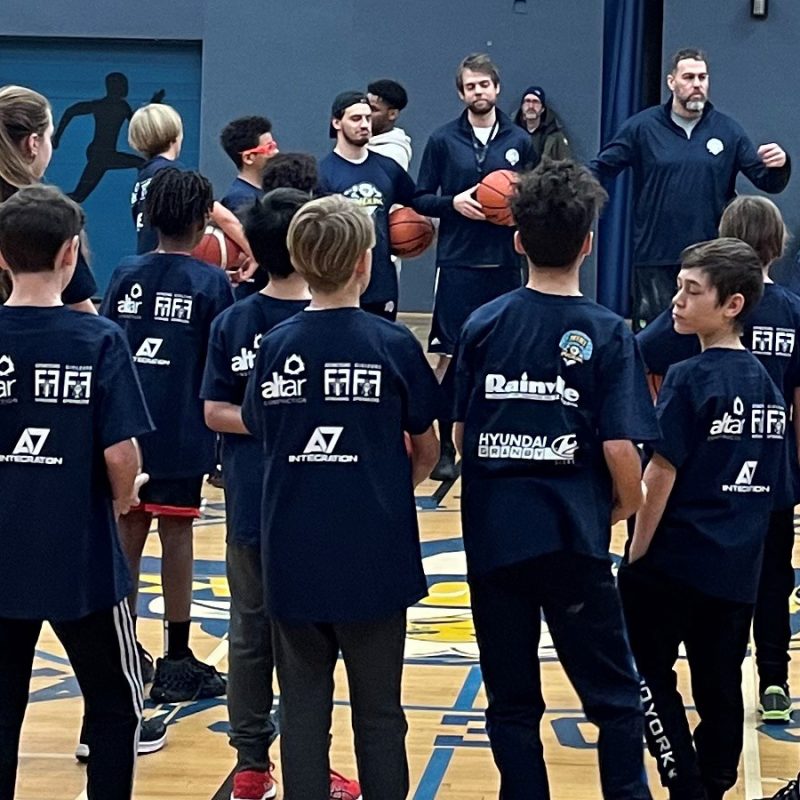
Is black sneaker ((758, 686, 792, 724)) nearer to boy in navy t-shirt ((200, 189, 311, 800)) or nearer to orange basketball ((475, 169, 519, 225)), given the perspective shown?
boy in navy t-shirt ((200, 189, 311, 800))

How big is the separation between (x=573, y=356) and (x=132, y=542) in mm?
1927

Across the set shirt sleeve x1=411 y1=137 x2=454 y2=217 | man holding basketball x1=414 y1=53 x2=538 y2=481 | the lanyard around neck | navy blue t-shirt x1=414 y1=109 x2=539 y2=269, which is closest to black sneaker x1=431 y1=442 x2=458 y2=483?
man holding basketball x1=414 y1=53 x2=538 y2=481

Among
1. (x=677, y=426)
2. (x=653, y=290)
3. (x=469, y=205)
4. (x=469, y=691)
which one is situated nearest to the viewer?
(x=677, y=426)

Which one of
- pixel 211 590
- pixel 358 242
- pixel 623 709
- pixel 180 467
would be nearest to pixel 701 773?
pixel 623 709

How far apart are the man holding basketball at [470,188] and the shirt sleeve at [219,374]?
4.02 m

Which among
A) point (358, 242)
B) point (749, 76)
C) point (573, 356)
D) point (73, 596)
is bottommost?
point (73, 596)

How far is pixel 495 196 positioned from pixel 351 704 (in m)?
4.42

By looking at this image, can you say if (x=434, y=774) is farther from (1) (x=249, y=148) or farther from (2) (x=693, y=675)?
(1) (x=249, y=148)

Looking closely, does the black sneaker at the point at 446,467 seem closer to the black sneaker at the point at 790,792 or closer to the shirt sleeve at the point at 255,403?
the black sneaker at the point at 790,792

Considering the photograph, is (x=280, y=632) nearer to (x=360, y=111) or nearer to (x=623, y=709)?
(x=623, y=709)

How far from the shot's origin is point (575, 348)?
3373 millimetres

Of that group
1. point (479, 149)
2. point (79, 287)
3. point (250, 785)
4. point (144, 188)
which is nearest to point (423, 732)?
point (250, 785)

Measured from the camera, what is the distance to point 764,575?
4.64 meters

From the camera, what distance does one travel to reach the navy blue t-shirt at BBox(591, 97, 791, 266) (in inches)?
298
